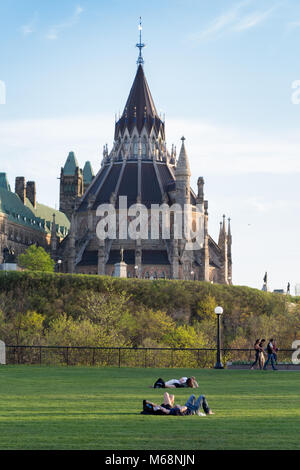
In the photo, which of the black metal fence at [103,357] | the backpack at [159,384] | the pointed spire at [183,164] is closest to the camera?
the backpack at [159,384]

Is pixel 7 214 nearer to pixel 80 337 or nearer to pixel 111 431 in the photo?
pixel 80 337

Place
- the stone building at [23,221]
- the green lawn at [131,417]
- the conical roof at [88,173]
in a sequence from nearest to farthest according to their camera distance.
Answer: the green lawn at [131,417] < the stone building at [23,221] < the conical roof at [88,173]

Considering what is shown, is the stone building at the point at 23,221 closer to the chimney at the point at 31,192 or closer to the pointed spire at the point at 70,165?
the chimney at the point at 31,192

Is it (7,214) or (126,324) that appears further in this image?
(7,214)

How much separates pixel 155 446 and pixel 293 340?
68.9 meters

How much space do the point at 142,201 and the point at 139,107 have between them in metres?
19.1

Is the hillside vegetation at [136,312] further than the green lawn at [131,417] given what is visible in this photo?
Yes

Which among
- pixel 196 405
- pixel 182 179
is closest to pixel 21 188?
pixel 182 179

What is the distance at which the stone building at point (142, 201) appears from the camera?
124 m

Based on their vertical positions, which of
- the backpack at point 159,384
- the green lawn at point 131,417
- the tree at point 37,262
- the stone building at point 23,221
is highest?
the stone building at point 23,221

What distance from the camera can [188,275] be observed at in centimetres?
12250

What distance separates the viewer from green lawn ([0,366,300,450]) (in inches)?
592

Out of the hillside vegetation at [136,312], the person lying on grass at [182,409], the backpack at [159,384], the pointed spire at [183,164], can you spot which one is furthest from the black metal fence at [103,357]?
the pointed spire at [183,164]
